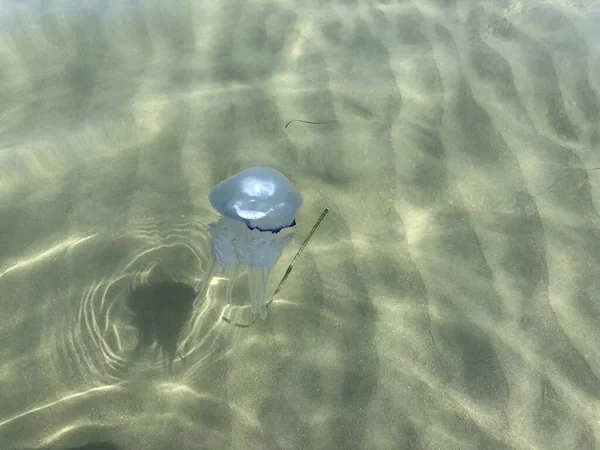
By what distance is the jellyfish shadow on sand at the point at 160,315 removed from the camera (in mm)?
1972

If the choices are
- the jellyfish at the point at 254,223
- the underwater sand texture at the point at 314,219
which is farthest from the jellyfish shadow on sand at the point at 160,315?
the jellyfish at the point at 254,223

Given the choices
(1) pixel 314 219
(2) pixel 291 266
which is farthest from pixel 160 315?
(1) pixel 314 219

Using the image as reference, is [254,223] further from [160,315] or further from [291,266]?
[160,315]

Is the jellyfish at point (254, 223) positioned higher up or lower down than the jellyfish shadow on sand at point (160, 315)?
higher up

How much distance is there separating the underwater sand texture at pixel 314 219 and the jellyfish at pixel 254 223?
169 millimetres

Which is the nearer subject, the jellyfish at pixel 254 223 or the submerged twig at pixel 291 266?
the jellyfish at pixel 254 223

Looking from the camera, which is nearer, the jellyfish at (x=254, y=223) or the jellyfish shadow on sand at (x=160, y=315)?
the jellyfish at (x=254, y=223)

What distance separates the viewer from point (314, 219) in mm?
2311

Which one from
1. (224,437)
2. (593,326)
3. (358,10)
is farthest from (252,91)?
(593,326)

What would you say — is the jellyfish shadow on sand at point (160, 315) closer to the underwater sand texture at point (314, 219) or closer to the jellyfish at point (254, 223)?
the underwater sand texture at point (314, 219)

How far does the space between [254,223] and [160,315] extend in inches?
22.4

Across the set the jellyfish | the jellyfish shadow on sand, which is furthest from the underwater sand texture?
the jellyfish

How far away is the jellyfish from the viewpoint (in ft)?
6.04

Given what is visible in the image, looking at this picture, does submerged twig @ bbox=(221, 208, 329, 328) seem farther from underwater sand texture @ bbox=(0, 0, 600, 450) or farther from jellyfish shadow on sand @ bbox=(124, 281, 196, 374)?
jellyfish shadow on sand @ bbox=(124, 281, 196, 374)
